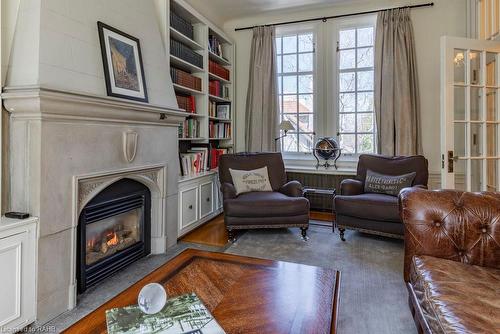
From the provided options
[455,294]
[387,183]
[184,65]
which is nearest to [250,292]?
[455,294]

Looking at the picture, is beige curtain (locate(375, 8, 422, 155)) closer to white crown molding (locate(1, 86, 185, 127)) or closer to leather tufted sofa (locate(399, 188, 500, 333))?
leather tufted sofa (locate(399, 188, 500, 333))

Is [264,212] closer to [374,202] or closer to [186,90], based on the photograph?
[374,202]

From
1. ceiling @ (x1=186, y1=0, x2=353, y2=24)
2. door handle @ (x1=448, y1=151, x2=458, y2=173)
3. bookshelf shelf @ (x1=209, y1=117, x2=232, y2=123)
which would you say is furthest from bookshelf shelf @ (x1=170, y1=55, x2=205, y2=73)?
door handle @ (x1=448, y1=151, x2=458, y2=173)

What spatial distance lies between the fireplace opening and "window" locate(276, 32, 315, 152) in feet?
8.17

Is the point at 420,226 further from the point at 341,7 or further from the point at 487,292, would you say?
the point at 341,7

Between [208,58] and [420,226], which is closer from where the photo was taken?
[420,226]

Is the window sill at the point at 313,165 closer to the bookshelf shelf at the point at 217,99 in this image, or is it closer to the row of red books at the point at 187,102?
the bookshelf shelf at the point at 217,99

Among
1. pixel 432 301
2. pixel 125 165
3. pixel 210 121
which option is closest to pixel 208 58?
pixel 210 121

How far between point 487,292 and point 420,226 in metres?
0.47

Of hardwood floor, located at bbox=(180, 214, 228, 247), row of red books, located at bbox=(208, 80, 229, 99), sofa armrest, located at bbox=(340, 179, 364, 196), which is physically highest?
row of red books, located at bbox=(208, 80, 229, 99)

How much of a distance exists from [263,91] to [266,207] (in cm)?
196

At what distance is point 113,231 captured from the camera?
2447 mm

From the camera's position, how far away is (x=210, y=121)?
164 inches

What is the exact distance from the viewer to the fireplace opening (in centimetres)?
209
